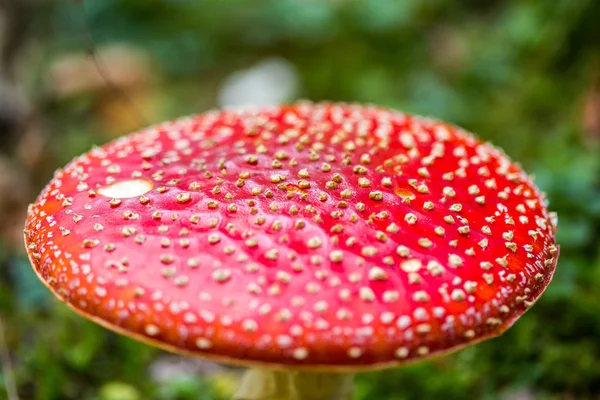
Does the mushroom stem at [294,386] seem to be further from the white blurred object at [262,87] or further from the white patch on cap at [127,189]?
the white blurred object at [262,87]

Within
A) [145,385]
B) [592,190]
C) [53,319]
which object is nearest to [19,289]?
[53,319]

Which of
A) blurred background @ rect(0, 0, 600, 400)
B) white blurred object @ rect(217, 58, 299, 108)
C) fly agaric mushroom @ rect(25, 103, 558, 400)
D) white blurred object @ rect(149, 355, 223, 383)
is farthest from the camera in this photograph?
white blurred object @ rect(217, 58, 299, 108)

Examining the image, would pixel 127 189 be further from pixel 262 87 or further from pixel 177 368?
pixel 262 87

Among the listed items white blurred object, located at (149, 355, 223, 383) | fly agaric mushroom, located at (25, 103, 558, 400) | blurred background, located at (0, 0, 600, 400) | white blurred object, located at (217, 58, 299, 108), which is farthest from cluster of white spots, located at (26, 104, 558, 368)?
white blurred object, located at (217, 58, 299, 108)

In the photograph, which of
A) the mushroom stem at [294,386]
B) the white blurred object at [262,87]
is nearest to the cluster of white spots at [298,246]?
the mushroom stem at [294,386]

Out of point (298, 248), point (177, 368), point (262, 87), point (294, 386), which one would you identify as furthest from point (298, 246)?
point (262, 87)

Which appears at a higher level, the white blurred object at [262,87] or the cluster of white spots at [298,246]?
the cluster of white spots at [298,246]

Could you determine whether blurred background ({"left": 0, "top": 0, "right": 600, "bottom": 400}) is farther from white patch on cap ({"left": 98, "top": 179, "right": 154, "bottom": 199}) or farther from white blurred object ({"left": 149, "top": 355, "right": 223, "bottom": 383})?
white patch on cap ({"left": 98, "top": 179, "right": 154, "bottom": 199})
